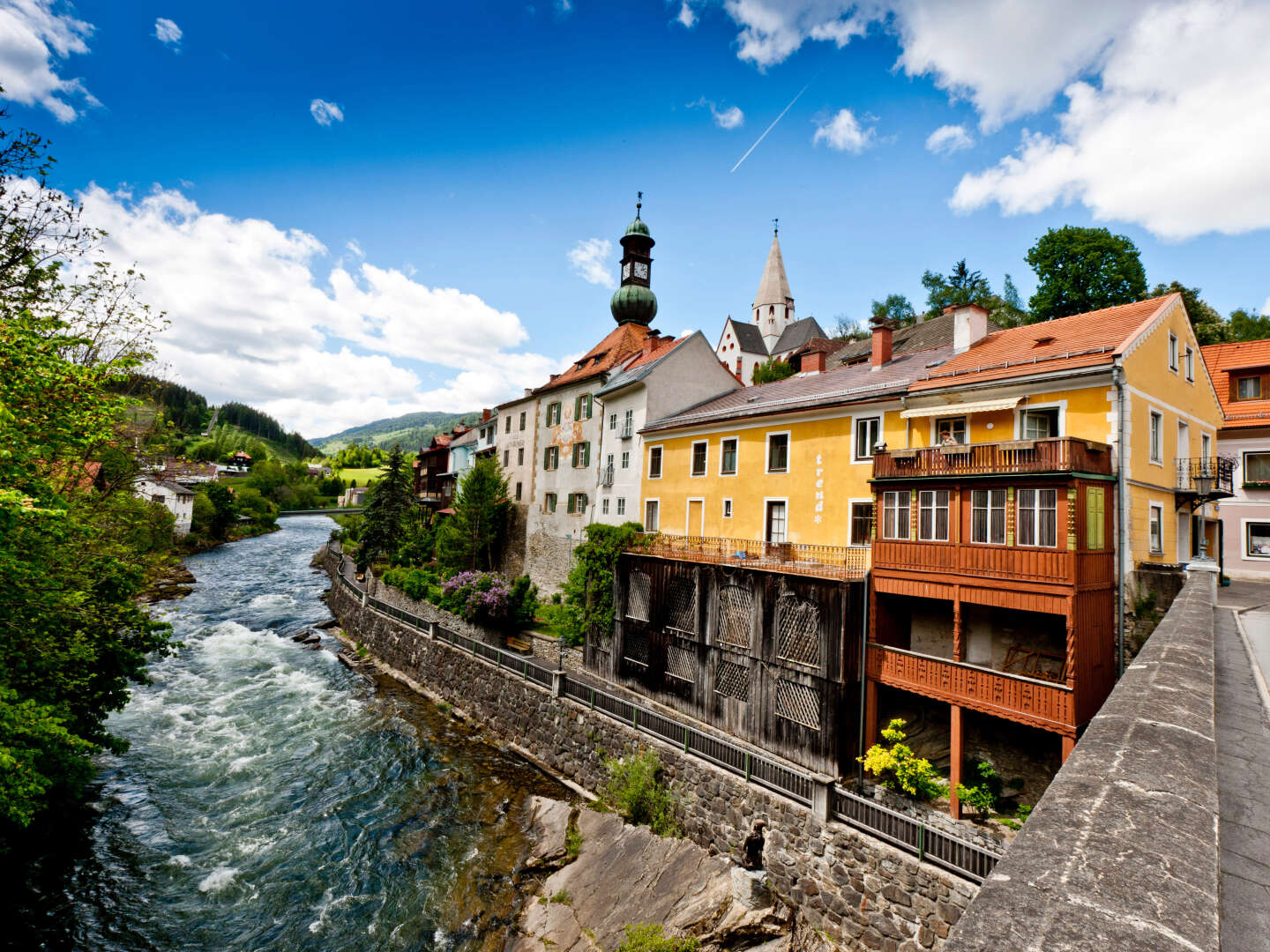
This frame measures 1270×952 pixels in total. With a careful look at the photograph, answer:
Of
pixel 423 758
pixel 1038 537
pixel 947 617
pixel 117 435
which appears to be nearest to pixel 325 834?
pixel 423 758

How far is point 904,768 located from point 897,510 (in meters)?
6.32

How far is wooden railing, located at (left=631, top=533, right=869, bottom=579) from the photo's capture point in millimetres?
16391

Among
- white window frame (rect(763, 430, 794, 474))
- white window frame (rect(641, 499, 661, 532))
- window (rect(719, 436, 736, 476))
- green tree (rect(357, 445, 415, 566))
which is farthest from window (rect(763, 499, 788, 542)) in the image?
green tree (rect(357, 445, 415, 566))

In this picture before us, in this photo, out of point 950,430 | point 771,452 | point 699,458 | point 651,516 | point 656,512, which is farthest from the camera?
point 651,516

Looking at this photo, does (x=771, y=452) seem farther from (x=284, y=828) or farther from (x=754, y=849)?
(x=284, y=828)

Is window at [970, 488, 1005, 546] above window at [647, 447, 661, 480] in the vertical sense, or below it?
below

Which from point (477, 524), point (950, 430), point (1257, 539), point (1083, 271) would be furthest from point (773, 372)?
point (950, 430)

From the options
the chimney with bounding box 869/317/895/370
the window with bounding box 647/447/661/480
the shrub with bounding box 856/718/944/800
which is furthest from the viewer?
the window with bounding box 647/447/661/480

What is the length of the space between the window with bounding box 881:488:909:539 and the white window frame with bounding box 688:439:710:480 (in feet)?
28.5

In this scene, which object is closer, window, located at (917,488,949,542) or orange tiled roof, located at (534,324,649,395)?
window, located at (917,488,949,542)

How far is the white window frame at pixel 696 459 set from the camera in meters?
23.6

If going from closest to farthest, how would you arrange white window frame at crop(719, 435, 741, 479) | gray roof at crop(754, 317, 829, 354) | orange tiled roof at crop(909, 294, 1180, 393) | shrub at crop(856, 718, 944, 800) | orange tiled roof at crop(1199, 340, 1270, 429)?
1. shrub at crop(856, 718, 944, 800)
2. orange tiled roof at crop(909, 294, 1180, 393)
3. white window frame at crop(719, 435, 741, 479)
4. orange tiled roof at crop(1199, 340, 1270, 429)
5. gray roof at crop(754, 317, 829, 354)

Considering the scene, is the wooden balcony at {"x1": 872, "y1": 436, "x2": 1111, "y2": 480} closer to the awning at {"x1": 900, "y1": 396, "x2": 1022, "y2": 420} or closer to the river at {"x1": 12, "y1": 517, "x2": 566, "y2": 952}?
the awning at {"x1": 900, "y1": 396, "x2": 1022, "y2": 420}

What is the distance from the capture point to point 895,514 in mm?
15539
